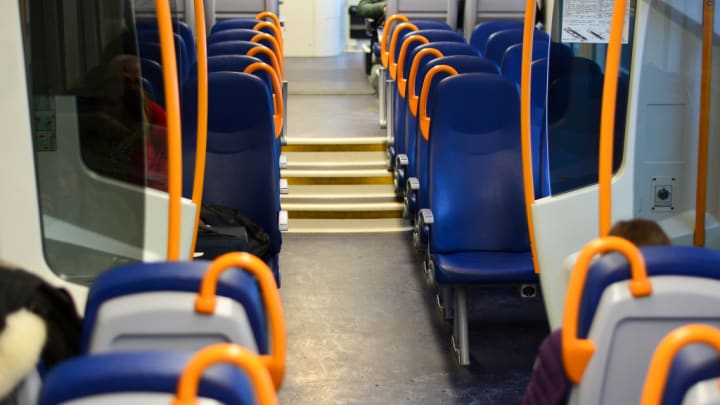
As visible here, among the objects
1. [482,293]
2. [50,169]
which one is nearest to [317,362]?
[482,293]

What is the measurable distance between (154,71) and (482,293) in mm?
2355

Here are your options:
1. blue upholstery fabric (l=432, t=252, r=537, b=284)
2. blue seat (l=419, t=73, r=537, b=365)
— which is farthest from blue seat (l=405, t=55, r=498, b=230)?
blue upholstery fabric (l=432, t=252, r=537, b=284)

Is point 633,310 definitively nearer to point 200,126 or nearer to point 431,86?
point 200,126

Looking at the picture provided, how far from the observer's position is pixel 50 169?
2400 millimetres

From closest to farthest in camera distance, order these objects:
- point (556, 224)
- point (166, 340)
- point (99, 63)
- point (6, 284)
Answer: point (6, 284), point (166, 340), point (99, 63), point (556, 224)

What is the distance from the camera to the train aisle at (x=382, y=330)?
364 cm

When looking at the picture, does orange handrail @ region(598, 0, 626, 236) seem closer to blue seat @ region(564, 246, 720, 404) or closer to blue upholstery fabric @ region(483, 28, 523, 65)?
blue seat @ region(564, 246, 720, 404)

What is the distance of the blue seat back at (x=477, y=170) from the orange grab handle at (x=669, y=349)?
262 centimetres

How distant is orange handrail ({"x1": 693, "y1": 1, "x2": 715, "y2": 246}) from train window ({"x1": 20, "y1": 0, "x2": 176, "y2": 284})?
5.09 feet

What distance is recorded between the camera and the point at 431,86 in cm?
478

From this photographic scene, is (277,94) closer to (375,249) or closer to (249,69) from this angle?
(249,69)

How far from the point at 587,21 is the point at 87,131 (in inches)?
61.7

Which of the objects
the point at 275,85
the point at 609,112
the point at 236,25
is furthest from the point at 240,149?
the point at 236,25

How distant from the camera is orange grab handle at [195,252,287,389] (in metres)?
1.58
